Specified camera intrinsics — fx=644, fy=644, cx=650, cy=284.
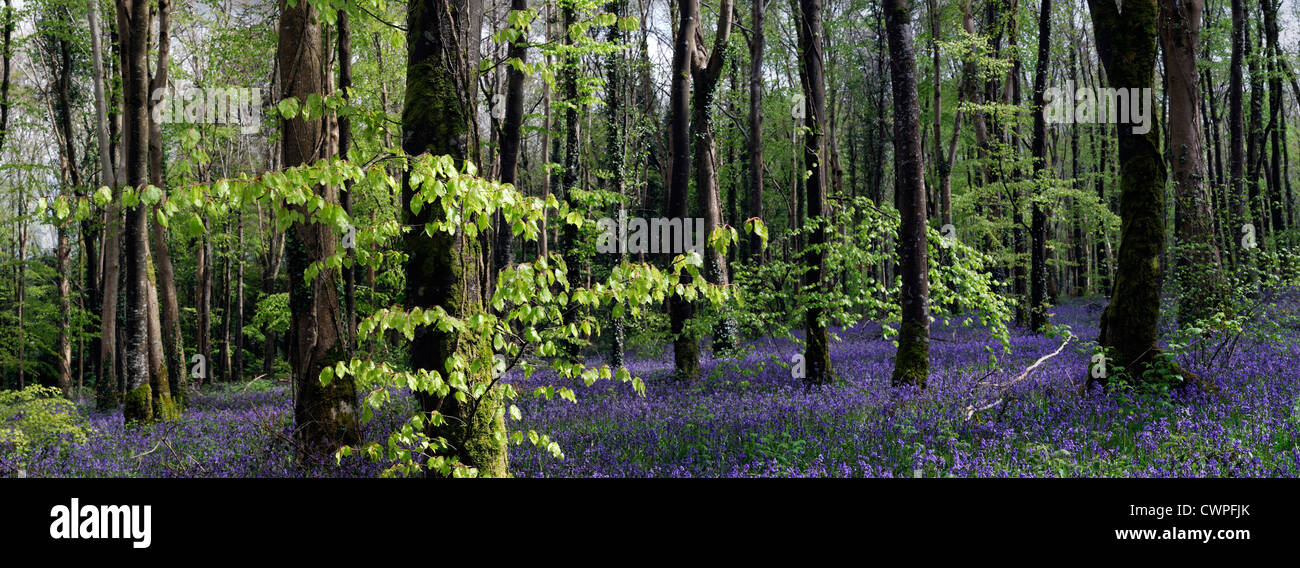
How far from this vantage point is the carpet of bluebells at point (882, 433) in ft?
16.1

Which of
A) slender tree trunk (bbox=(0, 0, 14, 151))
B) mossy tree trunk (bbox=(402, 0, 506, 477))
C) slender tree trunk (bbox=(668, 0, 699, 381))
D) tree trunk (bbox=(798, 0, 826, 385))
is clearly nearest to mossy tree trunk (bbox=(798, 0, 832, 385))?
tree trunk (bbox=(798, 0, 826, 385))

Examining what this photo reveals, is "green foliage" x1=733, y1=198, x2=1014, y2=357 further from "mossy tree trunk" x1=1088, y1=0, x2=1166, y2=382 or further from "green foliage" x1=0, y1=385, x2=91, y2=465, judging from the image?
"green foliage" x1=0, y1=385, x2=91, y2=465

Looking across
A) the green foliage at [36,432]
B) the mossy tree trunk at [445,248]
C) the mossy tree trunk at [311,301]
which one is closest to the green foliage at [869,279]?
the mossy tree trunk at [445,248]

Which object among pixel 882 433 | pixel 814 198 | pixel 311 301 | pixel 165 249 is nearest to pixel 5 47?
pixel 165 249

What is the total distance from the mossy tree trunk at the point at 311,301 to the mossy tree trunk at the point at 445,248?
252 centimetres

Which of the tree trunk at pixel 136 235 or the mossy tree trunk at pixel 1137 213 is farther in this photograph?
the tree trunk at pixel 136 235

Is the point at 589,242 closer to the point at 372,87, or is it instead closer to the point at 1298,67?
the point at 372,87

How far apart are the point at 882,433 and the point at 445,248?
4.26 meters

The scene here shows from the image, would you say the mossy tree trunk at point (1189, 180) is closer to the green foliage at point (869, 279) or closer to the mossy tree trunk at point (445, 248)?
the green foliage at point (869, 279)

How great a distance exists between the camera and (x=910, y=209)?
8367 millimetres

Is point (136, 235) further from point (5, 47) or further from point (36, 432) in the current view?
point (5, 47)

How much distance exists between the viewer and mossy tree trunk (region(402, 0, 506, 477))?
4418 millimetres

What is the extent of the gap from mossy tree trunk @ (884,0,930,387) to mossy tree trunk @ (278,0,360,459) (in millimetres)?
6723
